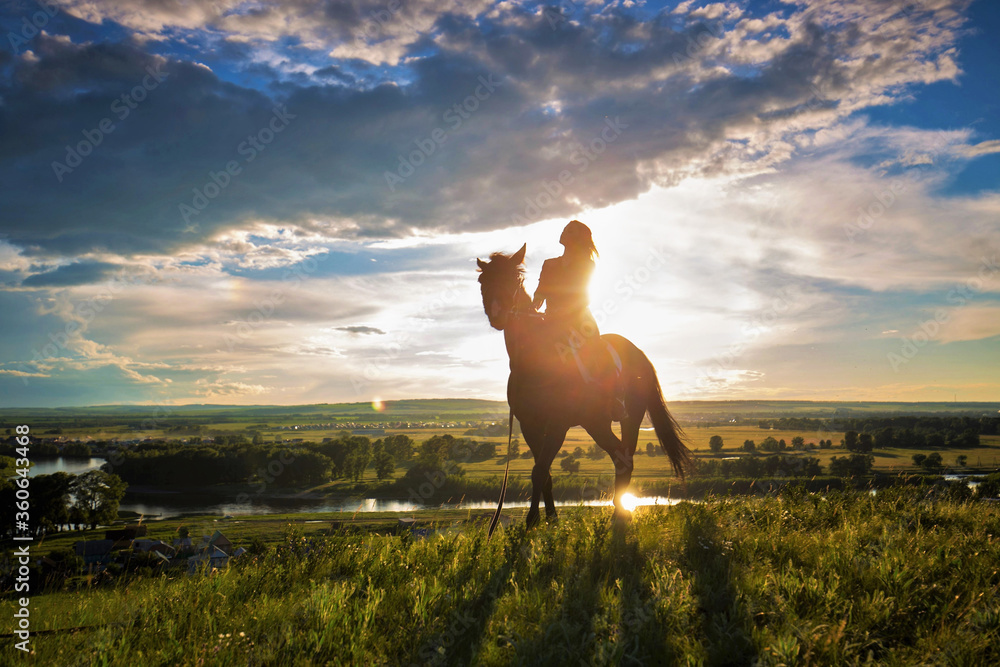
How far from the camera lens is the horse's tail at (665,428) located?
814 cm

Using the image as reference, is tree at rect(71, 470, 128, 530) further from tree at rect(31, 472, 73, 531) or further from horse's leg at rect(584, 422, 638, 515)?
horse's leg at rect(584, 422, 638, 515)

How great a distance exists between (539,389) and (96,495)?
56911mm

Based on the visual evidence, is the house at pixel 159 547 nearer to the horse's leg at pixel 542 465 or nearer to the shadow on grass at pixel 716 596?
the horse's leg at pixel 542 465

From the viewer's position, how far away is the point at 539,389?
659 centimetres

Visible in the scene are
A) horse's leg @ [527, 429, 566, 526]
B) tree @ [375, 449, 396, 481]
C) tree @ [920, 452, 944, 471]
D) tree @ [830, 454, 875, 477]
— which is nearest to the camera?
horse's leg @ [527, 429, 566, 526]

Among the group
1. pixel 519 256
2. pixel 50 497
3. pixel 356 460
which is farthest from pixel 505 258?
pixel 356 460

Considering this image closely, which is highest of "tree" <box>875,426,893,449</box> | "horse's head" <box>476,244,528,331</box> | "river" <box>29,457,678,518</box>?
"horse's head" <box>476,244,528,331</box>

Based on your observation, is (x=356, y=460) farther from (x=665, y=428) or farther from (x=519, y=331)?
(x=519, y=331)

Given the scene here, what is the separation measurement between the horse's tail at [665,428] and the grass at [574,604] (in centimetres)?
264

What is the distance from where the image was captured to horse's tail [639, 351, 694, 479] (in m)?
8.14

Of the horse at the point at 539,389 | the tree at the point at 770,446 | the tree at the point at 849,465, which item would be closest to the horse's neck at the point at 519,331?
the horse at the point at 539,389

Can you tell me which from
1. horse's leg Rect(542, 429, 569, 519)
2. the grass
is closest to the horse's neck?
horse's leg Rect(542, 429, 569, 519)

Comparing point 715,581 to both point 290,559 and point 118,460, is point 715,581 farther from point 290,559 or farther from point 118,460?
point 118,460

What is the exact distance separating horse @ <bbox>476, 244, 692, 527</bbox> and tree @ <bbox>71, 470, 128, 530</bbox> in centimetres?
5497
